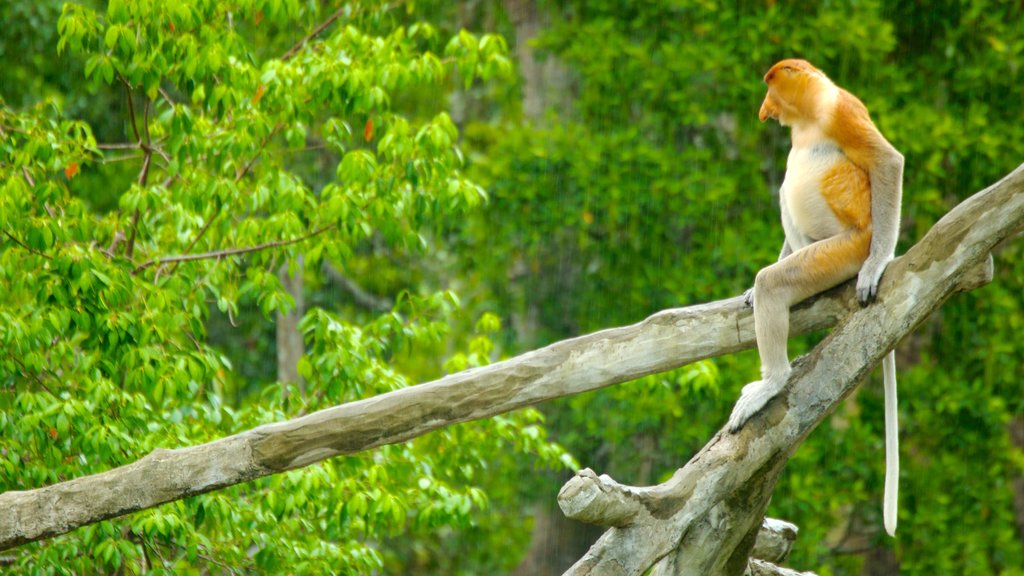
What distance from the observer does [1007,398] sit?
7988mm

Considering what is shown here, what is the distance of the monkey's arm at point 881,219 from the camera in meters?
3.67

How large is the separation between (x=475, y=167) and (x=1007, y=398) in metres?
3.74

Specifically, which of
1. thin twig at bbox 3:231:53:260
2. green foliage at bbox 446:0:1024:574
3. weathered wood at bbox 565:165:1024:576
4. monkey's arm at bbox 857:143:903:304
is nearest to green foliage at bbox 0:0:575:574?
thin twig at bbox 3:231:53:260

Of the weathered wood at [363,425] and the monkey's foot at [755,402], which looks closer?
the weathered wood at [363,425]

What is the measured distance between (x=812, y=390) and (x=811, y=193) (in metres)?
0.63

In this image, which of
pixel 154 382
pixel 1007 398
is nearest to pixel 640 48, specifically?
pixel 1007 398

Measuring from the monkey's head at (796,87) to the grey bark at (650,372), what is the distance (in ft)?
1.94

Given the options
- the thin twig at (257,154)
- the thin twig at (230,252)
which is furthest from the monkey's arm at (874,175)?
the thin twig at (257,154)

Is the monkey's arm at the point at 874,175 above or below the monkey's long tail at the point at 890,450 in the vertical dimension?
above

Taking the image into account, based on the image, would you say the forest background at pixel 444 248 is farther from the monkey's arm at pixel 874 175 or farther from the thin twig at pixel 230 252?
the monkey's arm at pixel 874 175

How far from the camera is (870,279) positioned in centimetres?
367

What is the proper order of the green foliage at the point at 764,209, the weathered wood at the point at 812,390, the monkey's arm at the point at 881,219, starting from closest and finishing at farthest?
the weathered wood at the point at 812,390, the monkey's arm at the point at 881,219, the green foliage at the point at 764,209

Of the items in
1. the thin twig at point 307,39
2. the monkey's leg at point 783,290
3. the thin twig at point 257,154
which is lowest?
the monkey's leg at point 783,290

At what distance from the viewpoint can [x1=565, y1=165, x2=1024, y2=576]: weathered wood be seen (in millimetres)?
3572
